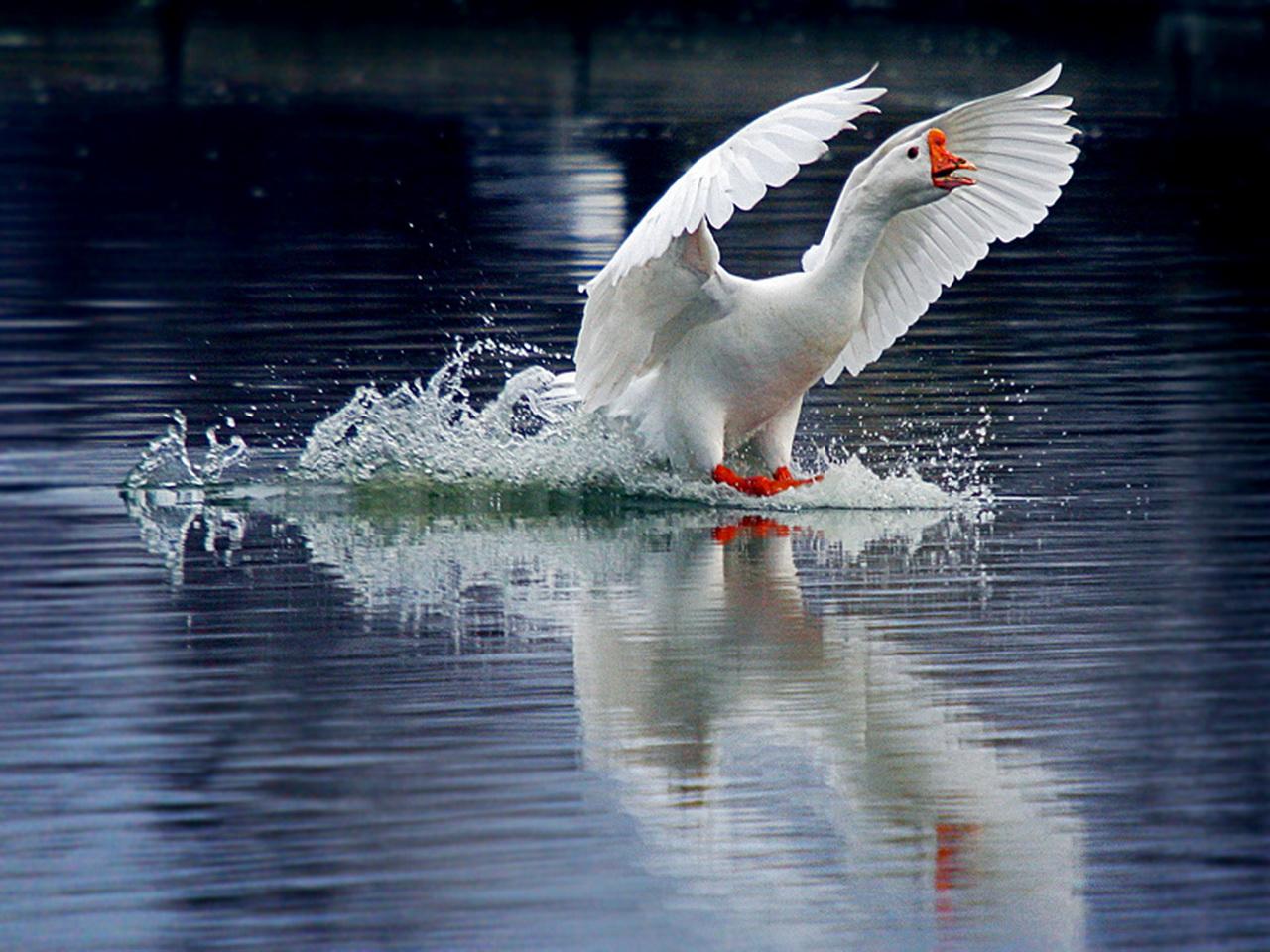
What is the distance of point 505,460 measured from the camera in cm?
1135

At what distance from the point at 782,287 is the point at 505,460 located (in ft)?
4.48

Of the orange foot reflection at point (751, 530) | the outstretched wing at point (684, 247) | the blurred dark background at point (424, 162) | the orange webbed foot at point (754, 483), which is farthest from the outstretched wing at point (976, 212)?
the blurred dark background at point (424, 162)

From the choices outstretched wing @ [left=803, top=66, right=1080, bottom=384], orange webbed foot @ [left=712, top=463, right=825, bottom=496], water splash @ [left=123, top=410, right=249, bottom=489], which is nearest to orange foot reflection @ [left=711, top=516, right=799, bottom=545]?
orange webbed foot @ [left=712, top=463, right=825, bottom=496]

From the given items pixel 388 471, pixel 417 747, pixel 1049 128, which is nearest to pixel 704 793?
pixel 417 747

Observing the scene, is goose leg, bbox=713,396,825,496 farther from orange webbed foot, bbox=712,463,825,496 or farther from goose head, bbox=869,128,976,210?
goose head, bbox=869,128,976,210

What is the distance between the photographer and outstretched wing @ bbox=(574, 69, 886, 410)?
9.80 metres

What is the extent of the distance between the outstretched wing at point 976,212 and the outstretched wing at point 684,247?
114cm

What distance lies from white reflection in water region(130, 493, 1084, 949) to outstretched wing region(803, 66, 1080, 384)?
1381mm

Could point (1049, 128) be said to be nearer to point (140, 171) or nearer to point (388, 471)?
point (388, 471)

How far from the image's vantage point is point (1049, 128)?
11750 mm

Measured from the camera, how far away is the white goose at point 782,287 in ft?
34.5

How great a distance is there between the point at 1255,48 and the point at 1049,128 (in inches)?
1330

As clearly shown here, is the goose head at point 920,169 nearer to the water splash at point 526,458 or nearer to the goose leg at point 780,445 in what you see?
the goose leg at point 780,445

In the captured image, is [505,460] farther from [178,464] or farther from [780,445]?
[178,464]
